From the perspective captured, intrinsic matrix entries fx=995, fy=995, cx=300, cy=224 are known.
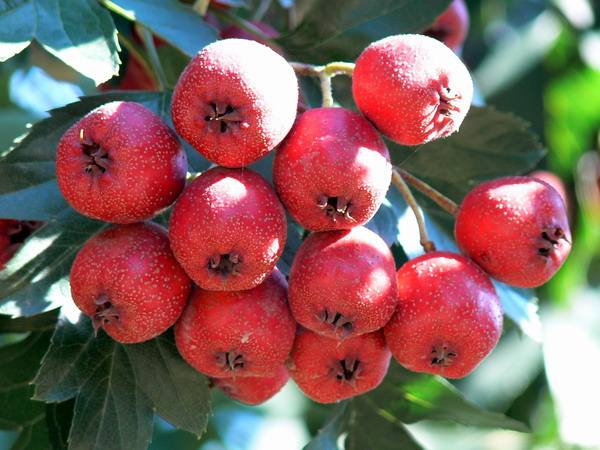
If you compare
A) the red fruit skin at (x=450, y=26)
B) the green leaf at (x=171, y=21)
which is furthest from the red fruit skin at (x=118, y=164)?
the red fruit skin at (x=450, y=26)

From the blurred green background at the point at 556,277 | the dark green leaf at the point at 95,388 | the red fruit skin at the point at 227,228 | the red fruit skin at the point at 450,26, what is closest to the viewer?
the red fruit skin at the point at 227,228

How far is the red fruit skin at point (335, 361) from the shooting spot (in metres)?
1.46

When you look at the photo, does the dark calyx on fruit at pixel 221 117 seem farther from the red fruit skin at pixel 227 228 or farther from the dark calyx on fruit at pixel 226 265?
the dark calyx on fruit at pixel 226 265

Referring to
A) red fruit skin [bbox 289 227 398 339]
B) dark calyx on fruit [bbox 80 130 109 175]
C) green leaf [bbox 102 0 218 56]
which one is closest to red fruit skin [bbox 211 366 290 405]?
red fruit skin [bbox 289 227 398 339]

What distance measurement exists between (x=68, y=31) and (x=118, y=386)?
0.56m

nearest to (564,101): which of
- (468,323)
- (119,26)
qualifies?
(119,26)

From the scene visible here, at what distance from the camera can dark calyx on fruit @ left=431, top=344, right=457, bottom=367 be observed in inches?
55.9

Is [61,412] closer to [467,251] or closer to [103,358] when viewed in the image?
[103,358]

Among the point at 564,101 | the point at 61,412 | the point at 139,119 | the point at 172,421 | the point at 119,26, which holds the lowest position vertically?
the point at 564,101

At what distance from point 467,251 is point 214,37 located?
0.59 metres

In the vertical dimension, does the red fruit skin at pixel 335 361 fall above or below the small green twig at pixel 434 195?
below

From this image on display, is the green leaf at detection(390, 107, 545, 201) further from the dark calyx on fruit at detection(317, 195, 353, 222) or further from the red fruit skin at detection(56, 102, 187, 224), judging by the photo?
the red fruit skin at detection(56, 102, 187, 224)

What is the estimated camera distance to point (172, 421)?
1562 mm

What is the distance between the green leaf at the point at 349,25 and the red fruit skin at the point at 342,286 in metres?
0.60
